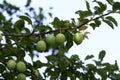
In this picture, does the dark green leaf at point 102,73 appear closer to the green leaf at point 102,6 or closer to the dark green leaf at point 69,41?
the dark green leaf at point 69,41

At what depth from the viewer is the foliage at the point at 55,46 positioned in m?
2.65

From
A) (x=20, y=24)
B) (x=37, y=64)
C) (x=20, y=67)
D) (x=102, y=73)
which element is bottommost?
(x=20, y=67)

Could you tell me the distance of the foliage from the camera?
2.65 m

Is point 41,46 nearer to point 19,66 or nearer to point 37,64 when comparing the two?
point 19,66

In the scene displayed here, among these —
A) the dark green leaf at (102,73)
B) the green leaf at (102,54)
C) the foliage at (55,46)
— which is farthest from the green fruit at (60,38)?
the green leaf at (102,54)

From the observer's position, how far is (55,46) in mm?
2652

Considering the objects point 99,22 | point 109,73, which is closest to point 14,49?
point 99,22

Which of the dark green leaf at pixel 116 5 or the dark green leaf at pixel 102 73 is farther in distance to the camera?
the dark green leaf at pixel 102 73

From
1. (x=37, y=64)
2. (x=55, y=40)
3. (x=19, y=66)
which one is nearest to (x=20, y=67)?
(x=19, y=66)

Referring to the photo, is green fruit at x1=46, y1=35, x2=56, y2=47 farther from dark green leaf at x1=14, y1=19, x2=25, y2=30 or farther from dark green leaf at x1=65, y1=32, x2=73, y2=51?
dark green leaf at x1=14, y1=19, x2=25, y2=30

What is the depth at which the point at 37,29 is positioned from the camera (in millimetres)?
2709

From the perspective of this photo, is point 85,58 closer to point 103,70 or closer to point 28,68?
point 103,70

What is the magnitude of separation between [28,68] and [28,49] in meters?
0.18

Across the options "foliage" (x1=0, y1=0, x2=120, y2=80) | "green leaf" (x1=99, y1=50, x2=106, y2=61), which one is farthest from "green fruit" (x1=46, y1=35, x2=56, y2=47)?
"green leaf" (x1=99, y1=50, x2=106, y2=61)
